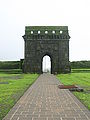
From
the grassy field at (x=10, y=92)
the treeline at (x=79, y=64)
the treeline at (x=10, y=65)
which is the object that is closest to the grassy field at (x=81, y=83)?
the grassy field at (x=10, y=92)

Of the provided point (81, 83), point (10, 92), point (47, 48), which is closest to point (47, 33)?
point (47, 48)

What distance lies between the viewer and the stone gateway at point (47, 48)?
39594mm

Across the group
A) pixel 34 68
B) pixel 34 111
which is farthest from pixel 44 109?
pixel 34 68

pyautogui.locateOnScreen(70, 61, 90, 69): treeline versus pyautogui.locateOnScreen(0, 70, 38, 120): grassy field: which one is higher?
pyautogui.locateOnScreen(70, 61, 90, 69): treeline

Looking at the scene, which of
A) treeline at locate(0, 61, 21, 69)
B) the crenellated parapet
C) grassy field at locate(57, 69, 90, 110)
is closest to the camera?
grassy field at locate(57, 69, 90, 110)

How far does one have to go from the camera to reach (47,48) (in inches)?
1564

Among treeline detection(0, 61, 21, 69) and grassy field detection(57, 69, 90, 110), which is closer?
grassy field detection(57, 69, 90, 110)

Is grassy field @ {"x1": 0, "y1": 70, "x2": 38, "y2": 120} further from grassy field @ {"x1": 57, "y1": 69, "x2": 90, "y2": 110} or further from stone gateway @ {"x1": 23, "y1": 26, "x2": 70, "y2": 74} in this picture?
stone gateway @ {"x1": 23, "y1": 26, "x2": 70, "y2": 74}

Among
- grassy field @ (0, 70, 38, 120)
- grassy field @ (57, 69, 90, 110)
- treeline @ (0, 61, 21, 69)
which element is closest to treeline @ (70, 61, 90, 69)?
treeline @ (0, 61, 21, 69)

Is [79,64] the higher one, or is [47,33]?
[47,33]

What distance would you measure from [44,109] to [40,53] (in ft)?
105

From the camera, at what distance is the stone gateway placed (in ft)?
130

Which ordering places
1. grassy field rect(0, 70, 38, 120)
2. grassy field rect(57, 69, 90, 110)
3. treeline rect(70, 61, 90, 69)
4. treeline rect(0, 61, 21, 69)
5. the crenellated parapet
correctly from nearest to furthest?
grassy field rect(0, 70, 38, 120) → grassy field rect(57, 69, 90, 110) → the crenellated parapet → treeline rect(0, 61, 21, 69) → treeline rect(70, 61, 90, 69)

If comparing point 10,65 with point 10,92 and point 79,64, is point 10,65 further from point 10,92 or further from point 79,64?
point 10,92
